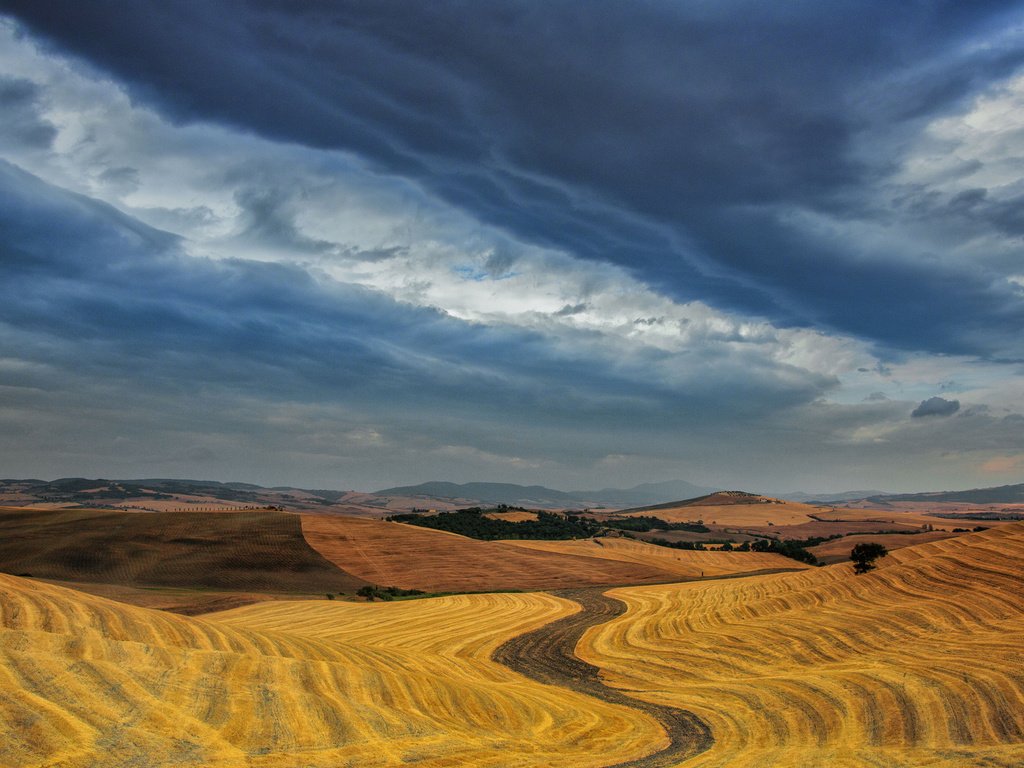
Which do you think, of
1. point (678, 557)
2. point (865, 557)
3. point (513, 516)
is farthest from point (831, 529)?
point (865, 557)

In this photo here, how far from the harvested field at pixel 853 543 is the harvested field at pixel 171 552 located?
87424 mm

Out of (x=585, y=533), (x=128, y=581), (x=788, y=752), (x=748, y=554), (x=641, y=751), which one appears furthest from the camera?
(x=585, y=533)

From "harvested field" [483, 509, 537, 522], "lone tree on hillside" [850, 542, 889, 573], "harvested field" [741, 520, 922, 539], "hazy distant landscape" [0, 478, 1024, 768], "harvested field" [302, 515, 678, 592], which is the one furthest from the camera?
"harvested field" [741, 520, 922, 539]

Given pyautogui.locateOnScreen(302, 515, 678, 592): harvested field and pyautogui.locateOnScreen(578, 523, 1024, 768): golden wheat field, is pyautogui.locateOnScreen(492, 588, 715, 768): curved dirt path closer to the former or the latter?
pyautogui.locateOnScreen(578, 523, 1024, 768): golden wheat field

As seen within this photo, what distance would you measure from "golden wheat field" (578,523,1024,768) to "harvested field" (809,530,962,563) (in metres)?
64.7

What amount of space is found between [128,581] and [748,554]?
3982 inches

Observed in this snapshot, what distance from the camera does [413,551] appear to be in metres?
100

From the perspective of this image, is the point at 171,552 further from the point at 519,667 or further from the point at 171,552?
the point at 519,667

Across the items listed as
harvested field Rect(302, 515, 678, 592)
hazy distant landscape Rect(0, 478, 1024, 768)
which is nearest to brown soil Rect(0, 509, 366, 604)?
hazy distant landscape Rect(0, 478, 1024, 768)

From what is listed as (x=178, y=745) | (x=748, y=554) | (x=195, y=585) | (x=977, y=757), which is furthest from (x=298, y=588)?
(x=748, y=554)

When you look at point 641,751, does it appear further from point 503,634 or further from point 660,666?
point 503,634

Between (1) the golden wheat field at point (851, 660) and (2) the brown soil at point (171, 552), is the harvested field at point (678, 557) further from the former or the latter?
(1) the golden wheat field at point (851, 660)

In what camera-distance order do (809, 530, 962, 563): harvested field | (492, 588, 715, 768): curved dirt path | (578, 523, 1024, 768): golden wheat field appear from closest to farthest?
(578, 523, 1024, 768): golden wheat field, (492, 588, 715, 768): curved dirt path, (809, 530, 962, 563): harvested field

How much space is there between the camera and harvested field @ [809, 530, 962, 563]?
119000 millimetres
